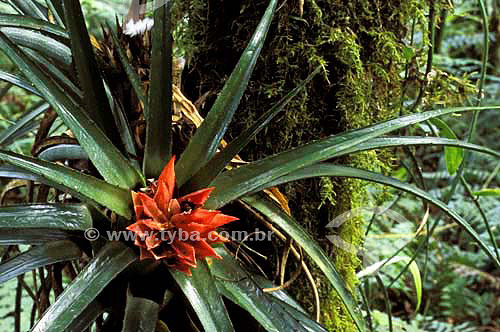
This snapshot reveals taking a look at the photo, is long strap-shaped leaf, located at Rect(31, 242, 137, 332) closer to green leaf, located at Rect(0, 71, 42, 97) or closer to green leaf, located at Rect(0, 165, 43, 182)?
green leaf, located at Rect(0, 165, 43, 182)

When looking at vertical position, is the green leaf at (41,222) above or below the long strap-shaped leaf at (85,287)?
above

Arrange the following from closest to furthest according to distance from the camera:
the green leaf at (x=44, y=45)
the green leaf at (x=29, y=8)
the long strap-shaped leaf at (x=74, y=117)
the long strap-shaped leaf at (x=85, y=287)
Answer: the long strap-shaped leaf at (x=85, y=287), the long strap-shaped leaf at (x=74, y=117), the green leaf at (x=44, y=45), the green leaf at (x=29, y=8)

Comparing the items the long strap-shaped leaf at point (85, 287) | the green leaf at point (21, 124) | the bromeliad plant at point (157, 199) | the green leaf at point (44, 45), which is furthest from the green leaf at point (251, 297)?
the green leaf at point (21, 124)

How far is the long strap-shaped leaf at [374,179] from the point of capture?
2.16 feet

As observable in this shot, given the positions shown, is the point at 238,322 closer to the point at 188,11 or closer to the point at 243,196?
the point at 243,196

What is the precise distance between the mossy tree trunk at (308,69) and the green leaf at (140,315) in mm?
319

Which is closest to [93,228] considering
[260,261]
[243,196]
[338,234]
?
[243,196]

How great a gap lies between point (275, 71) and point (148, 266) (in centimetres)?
39

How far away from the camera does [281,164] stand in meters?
0.64

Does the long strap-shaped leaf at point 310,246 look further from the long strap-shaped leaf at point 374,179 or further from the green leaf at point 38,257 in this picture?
the green leaf at point 38,257

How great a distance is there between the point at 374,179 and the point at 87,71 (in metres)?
0.40

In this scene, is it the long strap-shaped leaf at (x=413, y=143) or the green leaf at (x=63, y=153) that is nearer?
the long strap-shaped leaf at (x=413, y=143)

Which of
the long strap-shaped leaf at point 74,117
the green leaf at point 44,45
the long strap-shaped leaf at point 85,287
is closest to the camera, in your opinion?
the long strap-shaped leaf at point 85,287

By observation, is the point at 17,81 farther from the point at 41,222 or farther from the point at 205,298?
the point at 205,298
